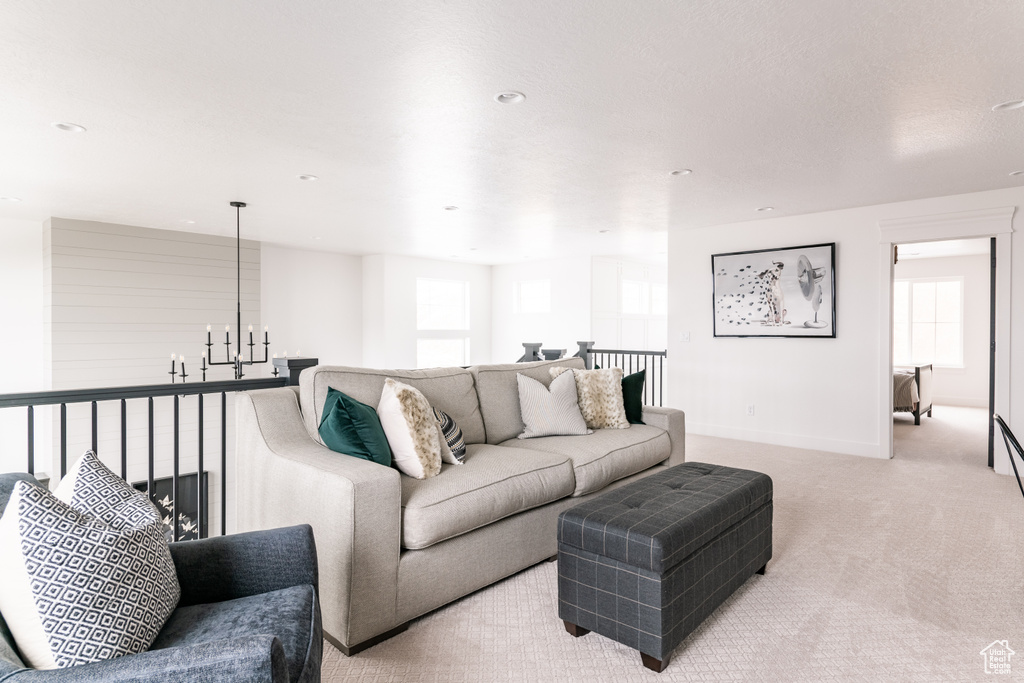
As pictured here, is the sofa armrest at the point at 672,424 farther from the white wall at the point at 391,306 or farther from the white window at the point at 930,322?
the white window at the point at 930,322

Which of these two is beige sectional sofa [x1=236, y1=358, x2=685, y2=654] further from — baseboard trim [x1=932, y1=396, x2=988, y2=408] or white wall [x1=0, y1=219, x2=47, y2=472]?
baseboard trim [x1=932, y1=396, x2=988, y2=408]

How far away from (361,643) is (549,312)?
7.11 m

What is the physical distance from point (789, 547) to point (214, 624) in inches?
105

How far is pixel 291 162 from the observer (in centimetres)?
367

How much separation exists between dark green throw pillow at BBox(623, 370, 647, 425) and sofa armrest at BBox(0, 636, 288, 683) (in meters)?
2.95

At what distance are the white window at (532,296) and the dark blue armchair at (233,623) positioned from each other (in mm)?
7479

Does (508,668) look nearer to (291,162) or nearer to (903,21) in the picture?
(903,21)

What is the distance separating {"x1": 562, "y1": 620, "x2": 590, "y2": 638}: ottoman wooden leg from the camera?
6.89 ft

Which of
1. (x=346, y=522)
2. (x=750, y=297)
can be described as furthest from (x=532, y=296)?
(x=346, y=522)

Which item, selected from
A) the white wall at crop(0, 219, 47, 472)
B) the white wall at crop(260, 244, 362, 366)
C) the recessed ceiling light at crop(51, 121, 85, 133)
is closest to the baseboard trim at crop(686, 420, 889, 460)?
the white wall at crop(260, 244, 362, 366)

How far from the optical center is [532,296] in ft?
30.1

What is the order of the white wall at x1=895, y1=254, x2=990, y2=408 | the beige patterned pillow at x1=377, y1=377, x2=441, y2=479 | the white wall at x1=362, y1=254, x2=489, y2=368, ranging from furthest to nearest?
the white wall at x1=362, y1=254, x2=489, y2=368
the white wall at x1=895, y1=254, x2=990, y2=408
the beige patterned pillow at x1=377, y1=377, x2=441, y2=479

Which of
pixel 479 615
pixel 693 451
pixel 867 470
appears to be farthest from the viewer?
pixel 693 451

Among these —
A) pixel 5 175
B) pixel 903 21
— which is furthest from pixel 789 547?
pixel 5 175
